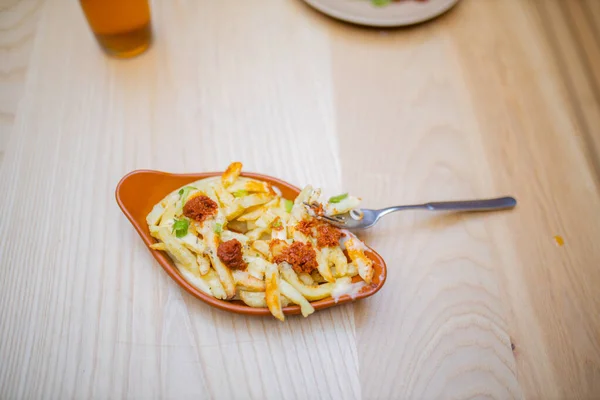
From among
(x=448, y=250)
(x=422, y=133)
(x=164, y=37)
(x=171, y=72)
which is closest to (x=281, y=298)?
(x=448, y=250)

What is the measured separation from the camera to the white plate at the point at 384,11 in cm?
158

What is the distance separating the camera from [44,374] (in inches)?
40.4

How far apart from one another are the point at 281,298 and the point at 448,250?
1.70ft

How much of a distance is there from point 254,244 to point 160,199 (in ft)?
0.94

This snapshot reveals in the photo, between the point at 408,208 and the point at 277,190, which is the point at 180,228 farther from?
the point at 408,208

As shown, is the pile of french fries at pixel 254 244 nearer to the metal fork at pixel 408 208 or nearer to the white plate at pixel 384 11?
the metal fork at pixel 408 208

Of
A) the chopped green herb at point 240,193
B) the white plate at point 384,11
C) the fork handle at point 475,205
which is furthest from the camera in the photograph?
the white plate at point 384,11

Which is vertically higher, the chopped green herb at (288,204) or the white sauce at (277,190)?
the white sauce at (277,190)

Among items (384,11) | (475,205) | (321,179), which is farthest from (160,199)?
(384,11)

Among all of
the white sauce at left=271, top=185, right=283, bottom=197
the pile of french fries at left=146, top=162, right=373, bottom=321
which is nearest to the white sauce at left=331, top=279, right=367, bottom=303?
the pile of french fries at left=146, top=162, right=373, bottom=321

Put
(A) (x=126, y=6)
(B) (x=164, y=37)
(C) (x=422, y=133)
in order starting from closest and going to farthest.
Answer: (A) (x=126, y=6) < (C) (x=422, y=133) < (B) (x=164, y=37)

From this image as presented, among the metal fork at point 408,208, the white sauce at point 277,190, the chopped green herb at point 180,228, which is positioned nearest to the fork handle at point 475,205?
the metal fork at point 408,208

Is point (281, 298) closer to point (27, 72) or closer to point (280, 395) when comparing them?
point (280, 395)

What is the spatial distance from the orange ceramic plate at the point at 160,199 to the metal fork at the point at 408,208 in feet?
0.38
